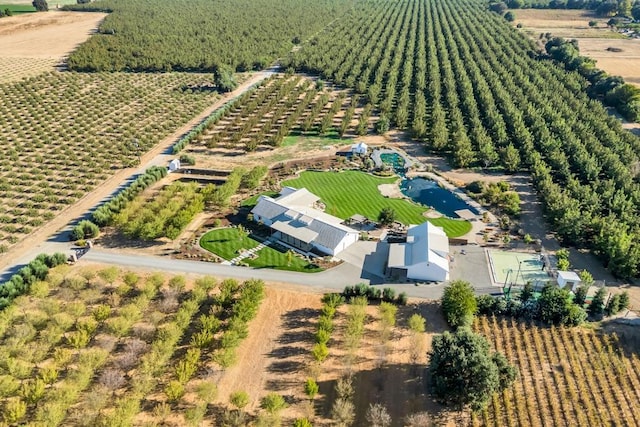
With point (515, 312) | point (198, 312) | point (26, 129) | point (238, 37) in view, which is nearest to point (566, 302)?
point (515, 312)

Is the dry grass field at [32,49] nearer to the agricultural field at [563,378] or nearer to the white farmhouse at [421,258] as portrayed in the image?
the white farmhouse at [421,258]

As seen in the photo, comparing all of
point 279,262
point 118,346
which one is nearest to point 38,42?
point 279,262

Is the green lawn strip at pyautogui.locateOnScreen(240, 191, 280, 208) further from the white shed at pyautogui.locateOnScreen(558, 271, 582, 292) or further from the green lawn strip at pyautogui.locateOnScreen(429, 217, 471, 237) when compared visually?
the white shed at pyautogui.locateOnScreen(558, 271, 582, 292)

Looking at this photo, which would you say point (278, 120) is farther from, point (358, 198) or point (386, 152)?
point (358, 198)

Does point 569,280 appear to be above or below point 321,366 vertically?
above

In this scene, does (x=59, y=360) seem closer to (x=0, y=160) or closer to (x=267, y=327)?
(x=267, y=327)
